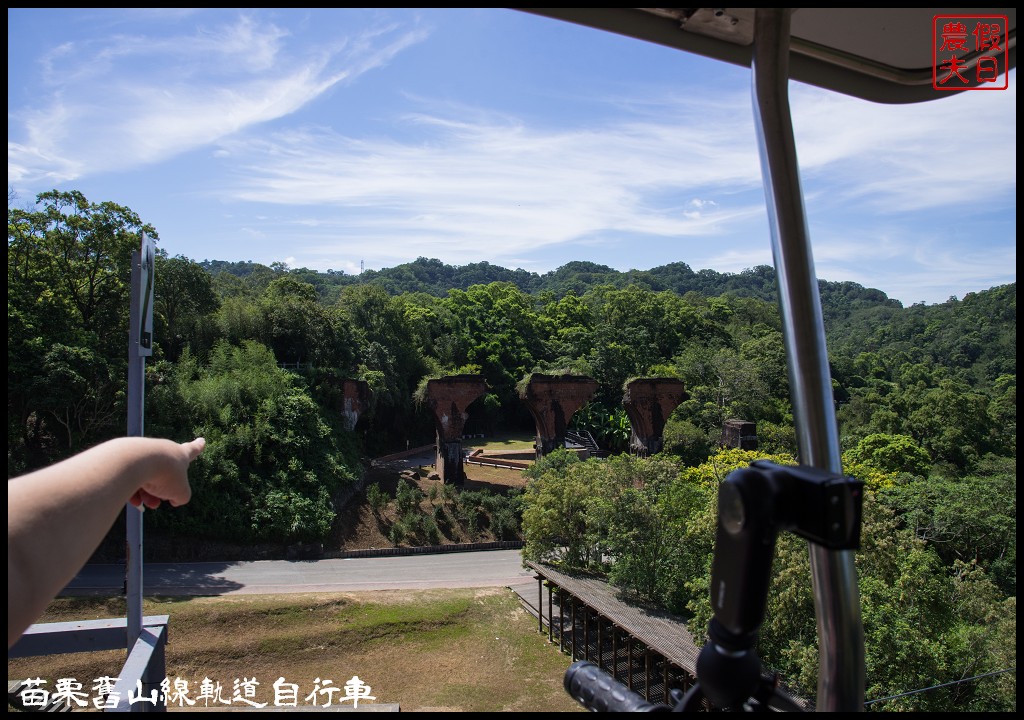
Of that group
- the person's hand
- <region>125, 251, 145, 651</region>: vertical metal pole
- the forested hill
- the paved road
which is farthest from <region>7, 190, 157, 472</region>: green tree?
the forested hill

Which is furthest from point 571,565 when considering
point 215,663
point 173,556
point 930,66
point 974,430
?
point 974,430

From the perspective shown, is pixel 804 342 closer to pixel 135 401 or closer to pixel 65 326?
pixel 135 401

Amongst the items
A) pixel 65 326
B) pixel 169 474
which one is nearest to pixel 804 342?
pixel 169 474

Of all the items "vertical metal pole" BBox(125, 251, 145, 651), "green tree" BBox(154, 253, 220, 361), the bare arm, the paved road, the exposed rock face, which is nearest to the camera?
the bare arm

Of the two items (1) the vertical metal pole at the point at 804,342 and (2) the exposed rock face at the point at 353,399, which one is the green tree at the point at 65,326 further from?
(1) the vertical metal pole at the point at 804,342

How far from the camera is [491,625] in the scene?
42.5 feet

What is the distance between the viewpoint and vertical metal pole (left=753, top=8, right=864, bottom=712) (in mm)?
1100

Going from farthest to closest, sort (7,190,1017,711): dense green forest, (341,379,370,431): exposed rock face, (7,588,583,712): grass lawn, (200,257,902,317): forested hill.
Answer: (200,257,902,317): forested hill → (341,379,370,431): exposed rock face → (7,588,583,712): grass lawn → (7,190,1017,711): dense green forest

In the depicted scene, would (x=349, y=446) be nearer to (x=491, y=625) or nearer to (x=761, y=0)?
(x=491, y=625)

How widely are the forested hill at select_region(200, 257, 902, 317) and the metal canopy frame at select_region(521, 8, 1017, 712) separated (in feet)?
160

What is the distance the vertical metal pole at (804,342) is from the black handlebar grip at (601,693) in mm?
298

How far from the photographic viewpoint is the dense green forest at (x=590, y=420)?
8297mm

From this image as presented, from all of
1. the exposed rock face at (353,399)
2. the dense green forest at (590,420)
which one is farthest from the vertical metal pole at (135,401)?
the exposed rock face at (353,399)

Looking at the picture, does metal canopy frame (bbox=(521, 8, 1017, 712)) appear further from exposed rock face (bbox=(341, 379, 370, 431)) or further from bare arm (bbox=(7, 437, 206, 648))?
exposed rock face (bbox=(341, 379, 370, 431))
